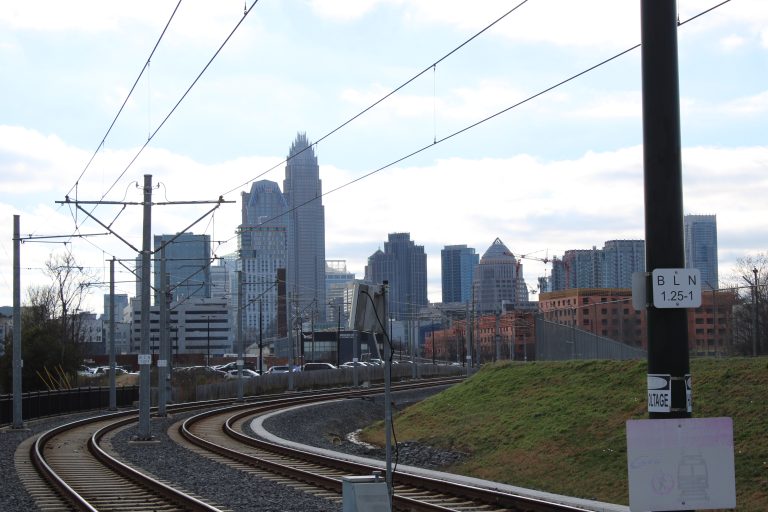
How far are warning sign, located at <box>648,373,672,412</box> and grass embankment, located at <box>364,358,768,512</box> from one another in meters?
11.4

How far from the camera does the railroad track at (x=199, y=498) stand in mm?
18188

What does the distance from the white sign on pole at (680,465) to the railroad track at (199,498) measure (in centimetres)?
879

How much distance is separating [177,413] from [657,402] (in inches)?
1812

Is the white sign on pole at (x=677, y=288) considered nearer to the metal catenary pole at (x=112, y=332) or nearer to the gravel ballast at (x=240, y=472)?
the gravel ballast at (x=240, y=472)

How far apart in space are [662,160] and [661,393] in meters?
1.86

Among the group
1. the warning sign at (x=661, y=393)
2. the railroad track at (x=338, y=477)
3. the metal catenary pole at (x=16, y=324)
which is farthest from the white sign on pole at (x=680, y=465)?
the metal catenary pole at (x=16, y=324)

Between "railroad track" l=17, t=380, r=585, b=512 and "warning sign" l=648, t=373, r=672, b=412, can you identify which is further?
"railroad track" l=17, t=380, r=585, b=512

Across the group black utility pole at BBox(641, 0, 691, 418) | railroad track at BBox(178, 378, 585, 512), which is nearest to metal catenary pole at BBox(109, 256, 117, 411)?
railroad track at BBox(178, 378, 585, 512)

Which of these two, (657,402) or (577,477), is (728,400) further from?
(657,402)

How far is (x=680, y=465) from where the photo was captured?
7953mm

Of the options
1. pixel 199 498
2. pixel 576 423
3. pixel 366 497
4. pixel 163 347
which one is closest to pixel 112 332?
pixel 163 347

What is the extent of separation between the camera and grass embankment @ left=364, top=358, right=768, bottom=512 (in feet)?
74.7

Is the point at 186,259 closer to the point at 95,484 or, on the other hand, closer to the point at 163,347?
the point at 163,347

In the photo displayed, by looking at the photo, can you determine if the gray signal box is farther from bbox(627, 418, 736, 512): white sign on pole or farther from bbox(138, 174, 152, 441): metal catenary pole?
bbox(138, 174, 152, 441): metal catenary pole
